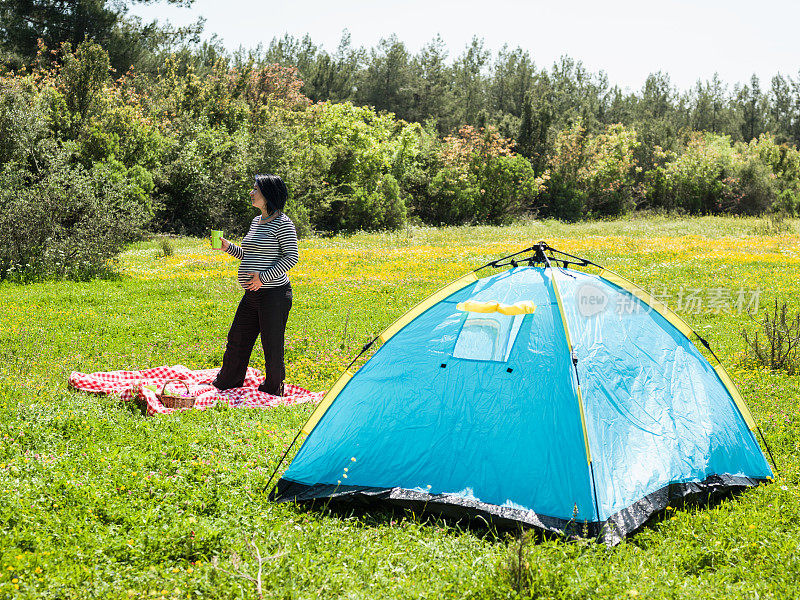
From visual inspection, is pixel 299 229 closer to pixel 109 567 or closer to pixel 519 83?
pixel 109 567

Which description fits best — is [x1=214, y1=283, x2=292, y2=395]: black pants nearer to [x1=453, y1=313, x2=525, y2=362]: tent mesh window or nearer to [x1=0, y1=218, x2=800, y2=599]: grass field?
[x1=0, y1=218, x2=800, y2=599]: grass field

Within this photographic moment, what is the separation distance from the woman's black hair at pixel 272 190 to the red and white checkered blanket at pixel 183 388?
2.04m

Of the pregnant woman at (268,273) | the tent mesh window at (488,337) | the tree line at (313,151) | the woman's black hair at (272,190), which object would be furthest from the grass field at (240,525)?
the tree line at (313,151)

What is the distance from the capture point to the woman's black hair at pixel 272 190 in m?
7.56

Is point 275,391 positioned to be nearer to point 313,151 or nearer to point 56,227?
point 56,227

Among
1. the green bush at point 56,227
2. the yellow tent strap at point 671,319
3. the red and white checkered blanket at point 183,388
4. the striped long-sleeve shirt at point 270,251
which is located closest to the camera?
the yellow tent strap at point 671,319

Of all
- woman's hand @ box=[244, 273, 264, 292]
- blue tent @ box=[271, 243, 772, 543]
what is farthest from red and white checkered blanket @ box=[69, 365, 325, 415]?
blue tent @ box=[271, 243, 772, 543]

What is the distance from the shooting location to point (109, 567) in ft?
12.9

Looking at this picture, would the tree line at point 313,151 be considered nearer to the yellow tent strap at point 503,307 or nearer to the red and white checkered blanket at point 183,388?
the red and white checkered blanket at point 183,388

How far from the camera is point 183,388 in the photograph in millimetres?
7637

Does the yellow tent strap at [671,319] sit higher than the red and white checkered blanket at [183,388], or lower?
higher

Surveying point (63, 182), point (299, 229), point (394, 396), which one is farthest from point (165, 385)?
point (299, 229)

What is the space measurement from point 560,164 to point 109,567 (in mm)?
44376

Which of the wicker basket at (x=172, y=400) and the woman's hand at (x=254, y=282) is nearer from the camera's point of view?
the wicker basket at (x=172, y=400)
